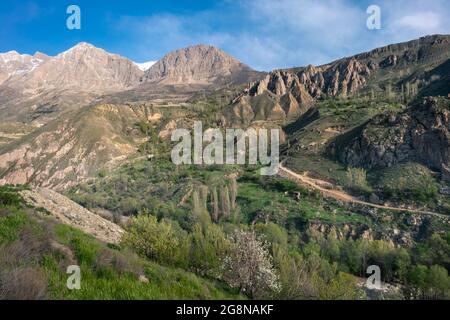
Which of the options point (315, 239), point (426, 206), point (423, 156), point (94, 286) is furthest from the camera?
point (423, 156)

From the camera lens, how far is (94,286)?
6918 mm

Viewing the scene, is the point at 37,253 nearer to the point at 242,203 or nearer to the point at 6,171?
the point at 242,203

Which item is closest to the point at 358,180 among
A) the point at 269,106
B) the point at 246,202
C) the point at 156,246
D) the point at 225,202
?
the point at 246,202

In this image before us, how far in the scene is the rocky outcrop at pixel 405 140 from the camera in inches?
2955

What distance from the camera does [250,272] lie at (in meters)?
15.7

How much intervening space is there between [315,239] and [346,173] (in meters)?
28.7

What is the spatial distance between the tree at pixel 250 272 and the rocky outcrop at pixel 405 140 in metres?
65.7

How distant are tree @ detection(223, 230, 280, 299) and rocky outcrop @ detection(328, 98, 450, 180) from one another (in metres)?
65.7

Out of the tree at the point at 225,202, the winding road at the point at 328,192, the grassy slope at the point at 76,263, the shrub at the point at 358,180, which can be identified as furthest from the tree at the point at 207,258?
the shrub at the point at 358,180

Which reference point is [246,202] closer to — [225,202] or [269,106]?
[225,202]

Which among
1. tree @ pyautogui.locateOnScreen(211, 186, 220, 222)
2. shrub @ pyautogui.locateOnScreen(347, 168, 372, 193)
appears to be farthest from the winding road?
tree @ pyautogui.locateOnScreen(211, 186, 220, 222)

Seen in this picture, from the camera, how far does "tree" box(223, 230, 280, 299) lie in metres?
15.1

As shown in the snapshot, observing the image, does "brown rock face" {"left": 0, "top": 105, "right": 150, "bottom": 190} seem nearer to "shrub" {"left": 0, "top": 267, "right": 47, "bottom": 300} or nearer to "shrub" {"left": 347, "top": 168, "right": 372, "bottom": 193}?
"shrub" {"left": 347, "top": 168, "right": 372, "bottom": 193}
